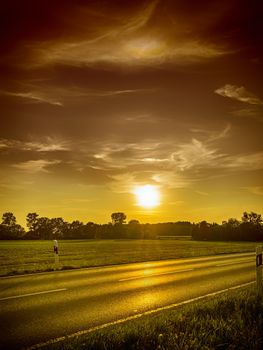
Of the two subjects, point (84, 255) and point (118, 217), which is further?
point (118, 217)

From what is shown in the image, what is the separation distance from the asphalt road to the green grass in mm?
1096

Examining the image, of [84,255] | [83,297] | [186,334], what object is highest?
[186,334]

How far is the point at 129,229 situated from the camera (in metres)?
122

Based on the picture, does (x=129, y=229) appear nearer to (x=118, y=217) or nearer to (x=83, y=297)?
(x=118, y=217)

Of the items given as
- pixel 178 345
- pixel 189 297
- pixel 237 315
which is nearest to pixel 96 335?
pixel 178 345

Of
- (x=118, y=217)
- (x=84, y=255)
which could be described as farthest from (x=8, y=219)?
(x=84, y=255)

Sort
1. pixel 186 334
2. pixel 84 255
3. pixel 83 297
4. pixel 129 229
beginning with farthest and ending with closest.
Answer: pixel 129 229 → pixel 84 255 → pixel 83 297 → pixel 186 334

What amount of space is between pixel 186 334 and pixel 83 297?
182 inches

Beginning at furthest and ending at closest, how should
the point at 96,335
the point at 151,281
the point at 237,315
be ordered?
the point at 151,281 < the point at 237,315 < the point at 96,335

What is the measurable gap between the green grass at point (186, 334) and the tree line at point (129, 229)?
288ft

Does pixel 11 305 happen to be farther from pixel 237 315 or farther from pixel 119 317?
pixel 237 315

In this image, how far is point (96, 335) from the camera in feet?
18.2

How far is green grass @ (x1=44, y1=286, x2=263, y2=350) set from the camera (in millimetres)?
5109

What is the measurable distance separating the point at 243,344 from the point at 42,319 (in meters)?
3.82
